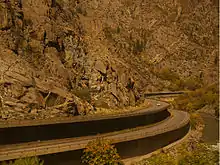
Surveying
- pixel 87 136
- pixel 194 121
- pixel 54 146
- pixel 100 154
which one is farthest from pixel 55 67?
pixel 194 121

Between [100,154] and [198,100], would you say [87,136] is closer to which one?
[100,154]

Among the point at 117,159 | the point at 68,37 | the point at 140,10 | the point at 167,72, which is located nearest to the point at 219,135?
the point at 117,159

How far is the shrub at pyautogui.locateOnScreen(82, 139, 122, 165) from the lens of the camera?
98.6 feet

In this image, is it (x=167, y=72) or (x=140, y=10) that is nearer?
(x=167, y=72)

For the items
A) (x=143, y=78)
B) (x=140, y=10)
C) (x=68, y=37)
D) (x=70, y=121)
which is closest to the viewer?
(x=70, y=121)

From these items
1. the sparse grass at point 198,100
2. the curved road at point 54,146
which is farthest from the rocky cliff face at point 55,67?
the sparse grass at point 198,100

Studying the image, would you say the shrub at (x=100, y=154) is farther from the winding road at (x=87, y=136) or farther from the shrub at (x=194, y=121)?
the shrub at (x=194, y=121)

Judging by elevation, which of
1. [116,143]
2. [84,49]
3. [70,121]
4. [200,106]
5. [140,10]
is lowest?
[200,106]

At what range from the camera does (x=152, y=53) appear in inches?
5640

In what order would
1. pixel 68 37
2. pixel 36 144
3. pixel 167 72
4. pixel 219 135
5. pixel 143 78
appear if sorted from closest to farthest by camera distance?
1. pixel 36 144
2. pixel 219 135
3. pixel 68 37
4. pixel 143 78
5. pixel 167 72

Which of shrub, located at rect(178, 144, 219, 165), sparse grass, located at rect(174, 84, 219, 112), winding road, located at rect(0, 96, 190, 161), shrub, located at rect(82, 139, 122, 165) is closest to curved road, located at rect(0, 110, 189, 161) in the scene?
winding road, located at rect(0, 96, 190, 161)

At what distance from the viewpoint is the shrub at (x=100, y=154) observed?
30062 mm

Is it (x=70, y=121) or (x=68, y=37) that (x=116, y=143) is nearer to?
(x=70, y=121)

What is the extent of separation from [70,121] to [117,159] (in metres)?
9.67
